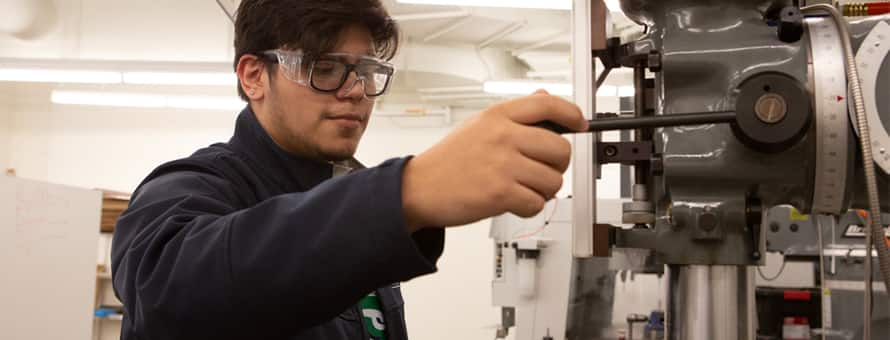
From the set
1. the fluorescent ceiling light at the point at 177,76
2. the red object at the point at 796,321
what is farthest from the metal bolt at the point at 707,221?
the fluorescent ceiling light at the point at 177,76

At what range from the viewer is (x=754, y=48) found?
792mm

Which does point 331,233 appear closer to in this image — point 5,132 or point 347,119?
point 347,119

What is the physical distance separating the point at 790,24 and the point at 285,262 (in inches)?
23.5

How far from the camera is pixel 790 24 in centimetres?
77

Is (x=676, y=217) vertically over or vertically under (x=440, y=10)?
under

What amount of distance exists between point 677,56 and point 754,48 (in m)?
0.08

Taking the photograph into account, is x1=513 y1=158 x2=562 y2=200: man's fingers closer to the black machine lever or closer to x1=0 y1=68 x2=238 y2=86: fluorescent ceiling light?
the black machine lever

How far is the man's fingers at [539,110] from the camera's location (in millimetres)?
505

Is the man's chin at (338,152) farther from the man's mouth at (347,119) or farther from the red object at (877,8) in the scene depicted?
the red object at (877,8)

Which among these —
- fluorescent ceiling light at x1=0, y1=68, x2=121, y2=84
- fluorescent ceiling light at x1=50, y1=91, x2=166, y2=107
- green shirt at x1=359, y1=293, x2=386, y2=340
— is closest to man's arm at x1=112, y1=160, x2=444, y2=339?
green shirt at x1=359, y1=293, x2=386, y2=340

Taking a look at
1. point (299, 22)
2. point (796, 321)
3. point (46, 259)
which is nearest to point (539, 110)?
point (299, 22)

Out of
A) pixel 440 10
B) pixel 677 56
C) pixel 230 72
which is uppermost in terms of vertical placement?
pixel 440 10

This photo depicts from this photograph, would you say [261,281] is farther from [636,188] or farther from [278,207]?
[636,188]

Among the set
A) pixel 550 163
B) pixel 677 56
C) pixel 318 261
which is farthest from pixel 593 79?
pixel 318 261
